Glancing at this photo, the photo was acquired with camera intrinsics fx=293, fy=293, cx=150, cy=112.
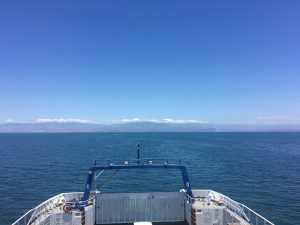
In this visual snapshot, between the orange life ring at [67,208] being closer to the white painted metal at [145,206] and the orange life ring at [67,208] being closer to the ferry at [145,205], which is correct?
the ferry at [145,205]

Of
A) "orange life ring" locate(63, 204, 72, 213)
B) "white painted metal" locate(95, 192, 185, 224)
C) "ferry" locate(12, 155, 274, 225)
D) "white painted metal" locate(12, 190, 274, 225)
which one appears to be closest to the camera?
"orange life ring" locate(63, 204, 72, 213)

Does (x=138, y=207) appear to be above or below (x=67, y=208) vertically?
below

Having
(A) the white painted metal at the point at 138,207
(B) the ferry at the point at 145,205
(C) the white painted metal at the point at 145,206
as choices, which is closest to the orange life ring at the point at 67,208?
(B) the ferry at the point at 145,205

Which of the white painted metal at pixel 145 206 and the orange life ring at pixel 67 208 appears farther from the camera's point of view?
the white painted metal at pixel 145 206

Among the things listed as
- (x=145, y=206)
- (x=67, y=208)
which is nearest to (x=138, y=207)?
(x=145, y=206)

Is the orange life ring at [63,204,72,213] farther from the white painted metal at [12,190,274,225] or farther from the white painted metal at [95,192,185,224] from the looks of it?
the white painted metal at [95,192,185,224]

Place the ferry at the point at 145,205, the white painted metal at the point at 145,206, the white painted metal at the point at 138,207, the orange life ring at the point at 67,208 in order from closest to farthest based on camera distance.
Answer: the orange life ring at the point at 67,208 → the ferry at the point at 145,205 → the white painted metal at the point at 145,206 → the white painted metal at the point at 138,207

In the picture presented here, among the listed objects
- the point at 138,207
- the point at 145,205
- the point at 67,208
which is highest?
the point at 67,208

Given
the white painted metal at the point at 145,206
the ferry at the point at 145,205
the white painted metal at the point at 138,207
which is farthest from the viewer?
the white painted metal at the point at 138,207

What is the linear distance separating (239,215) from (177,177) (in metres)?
42.9

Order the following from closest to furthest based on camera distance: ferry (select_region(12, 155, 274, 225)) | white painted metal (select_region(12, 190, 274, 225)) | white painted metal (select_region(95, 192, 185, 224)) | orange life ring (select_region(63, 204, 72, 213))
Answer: orange life ring (select_region(63, 204, 72, 213)) < ferry (select_region(12, 155, 274, 225)) < white painted metal (select_region(12, 190, 274, 225)) < white painted metal (select_region(95, 192, 185, 224))

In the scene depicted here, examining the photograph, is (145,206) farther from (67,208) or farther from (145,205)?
(67,208)

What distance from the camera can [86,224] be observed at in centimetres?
2292

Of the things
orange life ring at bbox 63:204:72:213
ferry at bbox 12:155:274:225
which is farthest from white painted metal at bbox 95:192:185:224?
orange life ring at bbox 63:204:72:213
